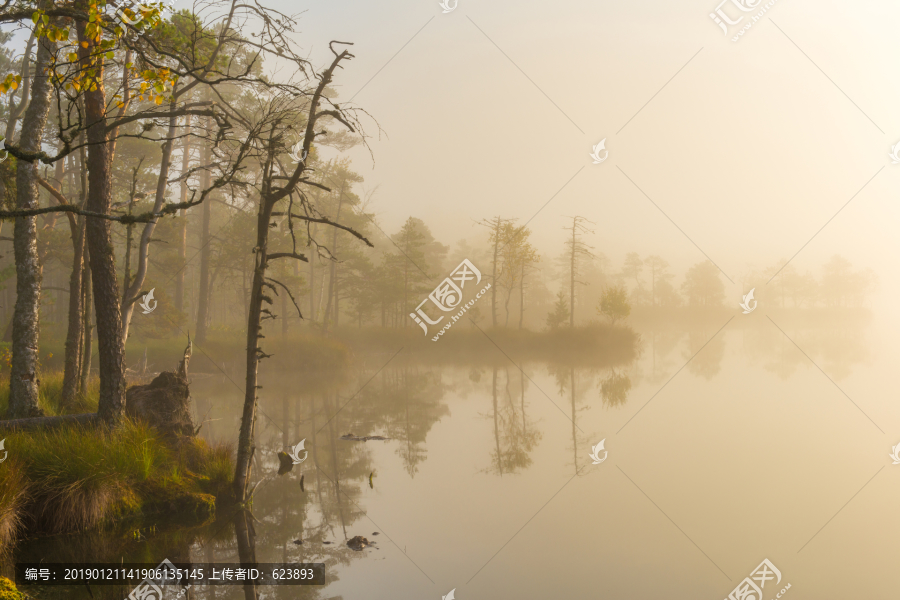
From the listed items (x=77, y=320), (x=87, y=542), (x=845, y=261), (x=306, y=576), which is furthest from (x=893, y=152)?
(x=845, y=261)

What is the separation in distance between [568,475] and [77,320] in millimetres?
8576

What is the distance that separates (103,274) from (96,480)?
2590 millimetres

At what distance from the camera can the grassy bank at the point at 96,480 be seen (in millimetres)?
5762

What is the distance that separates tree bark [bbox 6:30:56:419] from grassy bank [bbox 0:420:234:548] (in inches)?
62.8

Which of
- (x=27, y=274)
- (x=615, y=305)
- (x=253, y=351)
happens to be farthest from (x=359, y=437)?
(x=615, y=305)

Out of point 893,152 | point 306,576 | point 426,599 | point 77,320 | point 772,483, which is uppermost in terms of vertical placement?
point 77,320

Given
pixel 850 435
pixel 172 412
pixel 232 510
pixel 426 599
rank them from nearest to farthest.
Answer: pixel 426 599
pixel 232 510
pixel 172 412
pixel 850 435

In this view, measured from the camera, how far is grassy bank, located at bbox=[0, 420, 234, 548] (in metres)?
5.76

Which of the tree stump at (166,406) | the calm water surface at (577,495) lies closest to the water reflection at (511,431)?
the calm water surface at (577,495)

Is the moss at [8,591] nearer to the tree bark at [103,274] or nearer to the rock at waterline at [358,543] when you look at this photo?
the rock at waterline at [358,543]

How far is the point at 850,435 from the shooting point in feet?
35.4

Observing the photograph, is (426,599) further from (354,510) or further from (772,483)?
(772,483)

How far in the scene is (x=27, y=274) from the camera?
8328 mm

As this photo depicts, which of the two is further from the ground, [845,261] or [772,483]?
[772,483]
